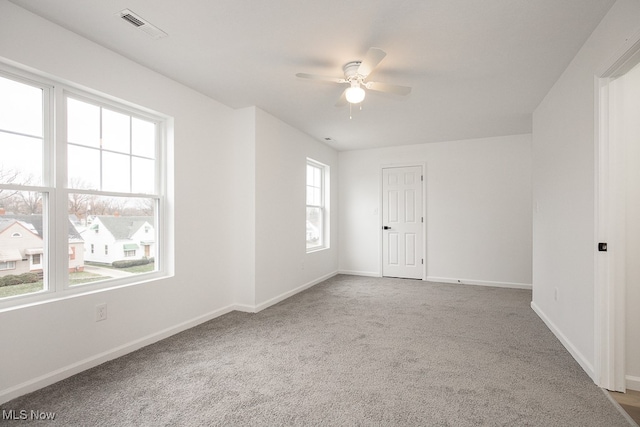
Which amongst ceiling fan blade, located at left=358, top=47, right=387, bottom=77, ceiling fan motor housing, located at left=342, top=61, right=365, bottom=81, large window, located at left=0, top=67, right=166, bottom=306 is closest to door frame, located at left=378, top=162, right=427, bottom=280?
ceiling fan motor housing, located at left=342, top=61, right=365, bottom=81

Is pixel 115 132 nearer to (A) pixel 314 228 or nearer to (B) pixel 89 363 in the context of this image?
(B) pixel 89 363

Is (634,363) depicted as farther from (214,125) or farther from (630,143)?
(214,125)

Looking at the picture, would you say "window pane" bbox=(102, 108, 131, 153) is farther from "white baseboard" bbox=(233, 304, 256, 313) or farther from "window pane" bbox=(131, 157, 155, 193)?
"white baseboard" bbox=(233, 304, 256, 313)

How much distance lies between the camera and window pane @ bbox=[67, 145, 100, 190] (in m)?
2.38

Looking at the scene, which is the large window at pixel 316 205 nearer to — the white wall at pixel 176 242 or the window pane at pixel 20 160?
the white wall at pixel 176 242

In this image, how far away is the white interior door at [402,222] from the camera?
567 cm

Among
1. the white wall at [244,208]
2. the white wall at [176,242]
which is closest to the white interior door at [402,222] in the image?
the white wall at [244,208]

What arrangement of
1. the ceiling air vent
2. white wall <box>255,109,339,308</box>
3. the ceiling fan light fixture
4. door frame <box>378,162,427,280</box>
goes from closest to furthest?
the ceiling air vent, the ceiling fan light fixture, white wall <box>255,109,339,308</box>, door frame <box>378,162,427,280</box>

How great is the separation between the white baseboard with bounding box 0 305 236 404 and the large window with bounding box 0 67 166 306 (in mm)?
535

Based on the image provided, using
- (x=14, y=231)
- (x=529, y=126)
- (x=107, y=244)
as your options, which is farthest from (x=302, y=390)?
(x=529, y=126)

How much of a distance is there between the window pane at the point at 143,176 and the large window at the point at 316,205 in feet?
8.95

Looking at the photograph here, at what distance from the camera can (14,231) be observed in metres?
2.06

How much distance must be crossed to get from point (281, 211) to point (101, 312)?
7.77 feet

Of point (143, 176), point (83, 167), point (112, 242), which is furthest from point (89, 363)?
point (143, 176)
